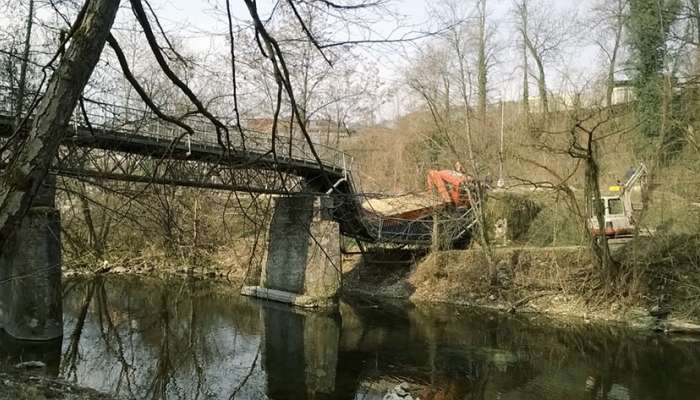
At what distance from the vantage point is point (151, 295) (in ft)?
72.4

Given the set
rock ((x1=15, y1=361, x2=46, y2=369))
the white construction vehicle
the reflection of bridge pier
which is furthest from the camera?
the white construction vehicle

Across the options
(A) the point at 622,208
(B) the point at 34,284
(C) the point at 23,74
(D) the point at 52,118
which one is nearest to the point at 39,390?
(C) the point at 23,74

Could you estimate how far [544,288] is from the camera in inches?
834

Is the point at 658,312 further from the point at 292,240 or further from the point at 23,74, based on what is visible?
the point at 23,74

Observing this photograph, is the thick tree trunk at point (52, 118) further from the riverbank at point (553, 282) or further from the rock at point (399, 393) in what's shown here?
the riverbank at point (553, 282)

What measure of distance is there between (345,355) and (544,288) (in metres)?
9.75

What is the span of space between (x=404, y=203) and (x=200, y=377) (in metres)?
16.6

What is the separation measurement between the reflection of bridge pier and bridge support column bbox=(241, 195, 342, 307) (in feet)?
4.35

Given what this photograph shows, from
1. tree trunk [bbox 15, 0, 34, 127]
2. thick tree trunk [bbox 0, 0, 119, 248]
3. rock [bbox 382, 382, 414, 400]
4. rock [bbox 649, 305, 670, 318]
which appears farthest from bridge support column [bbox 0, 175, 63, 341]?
rock [bbox 649, 305, 670, 318]

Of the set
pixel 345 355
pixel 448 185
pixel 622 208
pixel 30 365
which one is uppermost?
pixel 448 185

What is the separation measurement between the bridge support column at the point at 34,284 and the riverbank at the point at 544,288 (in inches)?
526

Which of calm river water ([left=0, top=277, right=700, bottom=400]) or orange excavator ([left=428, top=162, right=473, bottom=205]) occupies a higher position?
orange excavator ([left=428, top=162, right=473, bottom=205])

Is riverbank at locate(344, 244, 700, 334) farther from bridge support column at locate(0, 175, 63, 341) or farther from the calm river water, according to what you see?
bridge support column at locate(0, 175, 63, 341)

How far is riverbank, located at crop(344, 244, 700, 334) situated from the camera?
18.2m
